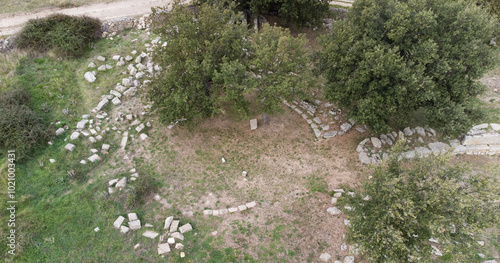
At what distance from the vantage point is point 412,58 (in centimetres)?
2162

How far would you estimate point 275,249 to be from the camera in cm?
1862

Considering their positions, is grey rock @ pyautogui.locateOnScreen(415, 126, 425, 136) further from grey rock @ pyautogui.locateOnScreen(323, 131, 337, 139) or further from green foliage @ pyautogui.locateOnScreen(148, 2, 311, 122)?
green foliage @ pyautogui.locateOnScreen(148, 2, 311, 122)

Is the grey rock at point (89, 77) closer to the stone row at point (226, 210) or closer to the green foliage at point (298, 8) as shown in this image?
the green foliage at point (298, 8)

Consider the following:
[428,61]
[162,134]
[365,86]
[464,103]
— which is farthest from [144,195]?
[464,103]

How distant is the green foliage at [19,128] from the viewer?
21984 millimetres

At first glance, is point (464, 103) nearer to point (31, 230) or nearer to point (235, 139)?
point (235, 139)

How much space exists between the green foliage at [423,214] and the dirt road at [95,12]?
34903mm

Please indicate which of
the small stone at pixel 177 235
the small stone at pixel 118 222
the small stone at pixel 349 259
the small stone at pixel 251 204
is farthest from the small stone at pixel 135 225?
the small stone at pixel 349 259

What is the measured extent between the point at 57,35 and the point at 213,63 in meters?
19.8

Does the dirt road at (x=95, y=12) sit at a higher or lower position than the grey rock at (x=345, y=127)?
higher

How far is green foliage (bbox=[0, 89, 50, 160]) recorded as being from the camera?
72.1ft

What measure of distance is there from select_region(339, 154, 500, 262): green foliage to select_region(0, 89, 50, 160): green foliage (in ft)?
78.2

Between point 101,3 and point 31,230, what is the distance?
3091 cm

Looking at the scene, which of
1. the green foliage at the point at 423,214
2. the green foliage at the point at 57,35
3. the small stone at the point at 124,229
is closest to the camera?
the green foliage at the point at 423,214
